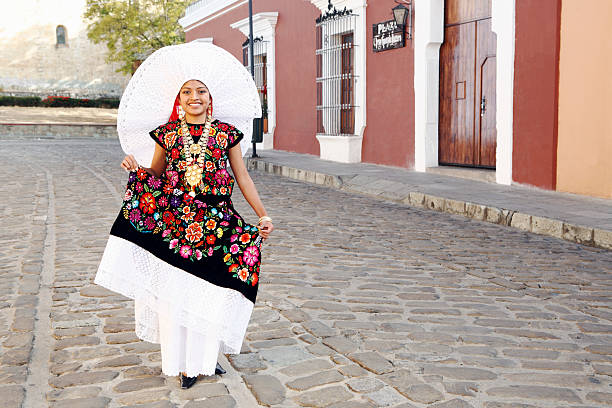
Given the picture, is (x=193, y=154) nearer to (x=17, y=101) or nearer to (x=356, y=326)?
(x=356, y=326)

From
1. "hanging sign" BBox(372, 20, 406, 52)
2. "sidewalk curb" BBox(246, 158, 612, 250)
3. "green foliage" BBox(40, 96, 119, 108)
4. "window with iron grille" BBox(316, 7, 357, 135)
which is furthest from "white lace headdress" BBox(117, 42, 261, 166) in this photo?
"green foliage" BBox(40, 96, 119, 108)

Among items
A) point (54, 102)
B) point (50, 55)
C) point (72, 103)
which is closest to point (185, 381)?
point (54, 102)

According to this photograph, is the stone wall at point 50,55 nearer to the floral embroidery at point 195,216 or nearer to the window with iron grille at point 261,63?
the window with iron grille at point 261,63

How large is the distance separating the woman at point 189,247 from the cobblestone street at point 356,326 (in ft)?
0.96

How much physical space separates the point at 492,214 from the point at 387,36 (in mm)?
6086

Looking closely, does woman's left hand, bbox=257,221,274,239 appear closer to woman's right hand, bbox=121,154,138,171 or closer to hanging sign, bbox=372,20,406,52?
woman's right hand, bbox=121,154,138,171

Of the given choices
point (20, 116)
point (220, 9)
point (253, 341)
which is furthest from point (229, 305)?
point (20, 116)

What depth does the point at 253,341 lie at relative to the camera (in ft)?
12.1

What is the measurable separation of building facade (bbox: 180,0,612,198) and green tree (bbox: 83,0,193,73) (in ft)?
46.1

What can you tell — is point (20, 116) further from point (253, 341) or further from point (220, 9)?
point (253, 341)

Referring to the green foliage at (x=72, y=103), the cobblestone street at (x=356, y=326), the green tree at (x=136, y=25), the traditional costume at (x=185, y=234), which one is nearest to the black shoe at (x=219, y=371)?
the cobblestone street at (x=356, y=326)

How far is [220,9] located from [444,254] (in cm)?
1770

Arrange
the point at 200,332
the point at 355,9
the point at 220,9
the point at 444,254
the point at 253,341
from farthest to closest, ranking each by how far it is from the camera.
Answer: the point at 220,9 → the point at 355,9 → the point at 444,254 → the point at 253,341 → the point at 200,332

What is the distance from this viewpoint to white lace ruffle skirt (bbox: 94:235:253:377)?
9.82ft
